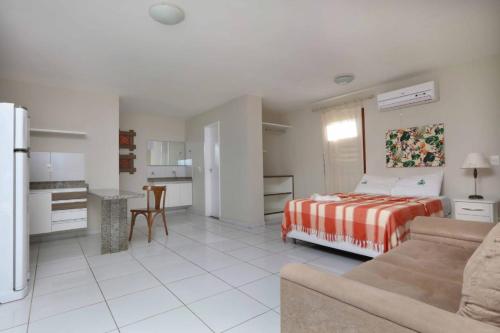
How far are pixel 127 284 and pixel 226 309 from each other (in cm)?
107

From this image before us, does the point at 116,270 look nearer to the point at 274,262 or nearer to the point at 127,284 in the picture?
the point at 127,284

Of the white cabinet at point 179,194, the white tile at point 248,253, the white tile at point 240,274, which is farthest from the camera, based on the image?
the white cabinet at point 179,194

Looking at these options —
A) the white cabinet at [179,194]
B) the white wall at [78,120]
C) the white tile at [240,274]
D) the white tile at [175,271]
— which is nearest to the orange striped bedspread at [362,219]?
the white tile at [240,274]

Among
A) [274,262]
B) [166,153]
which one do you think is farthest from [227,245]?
[166,153]

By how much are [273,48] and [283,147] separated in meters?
3.46

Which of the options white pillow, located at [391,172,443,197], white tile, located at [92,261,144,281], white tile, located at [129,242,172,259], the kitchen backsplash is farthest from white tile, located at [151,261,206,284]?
the kitchen backsplash

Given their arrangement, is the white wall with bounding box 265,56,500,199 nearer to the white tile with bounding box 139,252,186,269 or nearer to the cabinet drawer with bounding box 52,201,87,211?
the white tile with bounding box 139,252,186,269

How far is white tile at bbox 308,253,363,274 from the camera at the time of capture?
265 centimetres

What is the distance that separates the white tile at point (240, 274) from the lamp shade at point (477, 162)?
2899 mm

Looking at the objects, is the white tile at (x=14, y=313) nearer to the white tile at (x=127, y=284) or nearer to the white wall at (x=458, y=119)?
the white tile at (x=127, y=284)

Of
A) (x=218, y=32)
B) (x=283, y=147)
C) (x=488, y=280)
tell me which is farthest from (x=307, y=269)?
(x=283, y=147)

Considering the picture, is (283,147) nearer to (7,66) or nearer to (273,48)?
(273,48)

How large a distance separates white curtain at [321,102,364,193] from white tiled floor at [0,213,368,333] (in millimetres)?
1937

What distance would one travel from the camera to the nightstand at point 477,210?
10.0 ft
